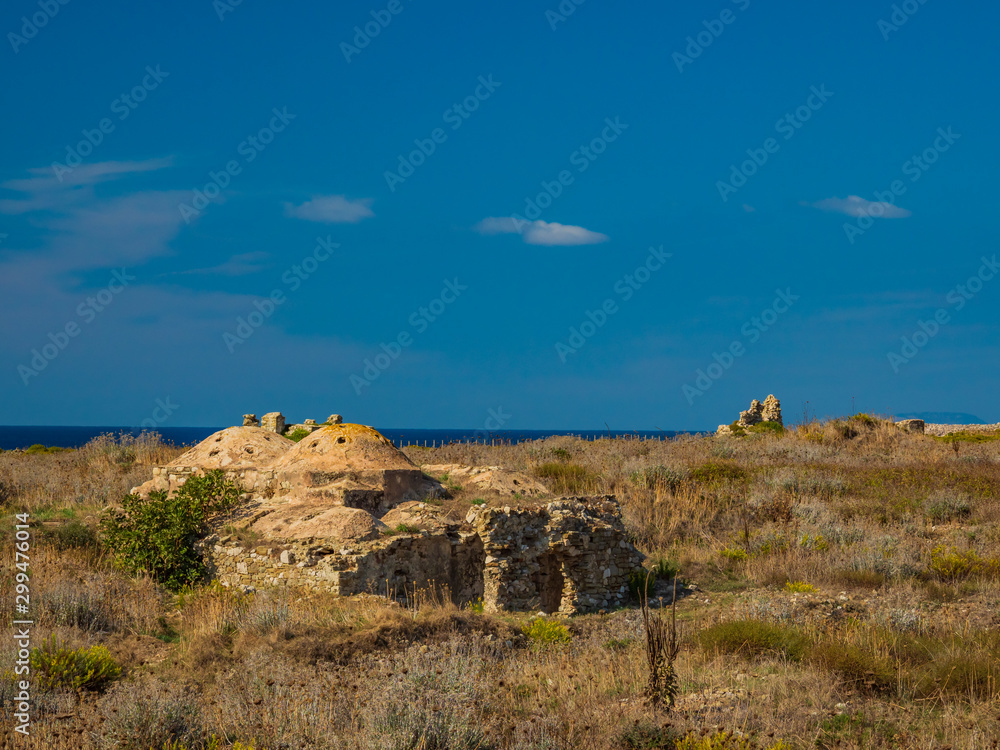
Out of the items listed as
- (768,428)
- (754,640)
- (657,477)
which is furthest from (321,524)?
(768,428)

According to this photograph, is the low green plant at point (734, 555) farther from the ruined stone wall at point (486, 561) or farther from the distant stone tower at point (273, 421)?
the distant stone tower at point (273, 421)

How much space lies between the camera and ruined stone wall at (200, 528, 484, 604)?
34.2 feet

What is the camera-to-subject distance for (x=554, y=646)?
9031 millimetres

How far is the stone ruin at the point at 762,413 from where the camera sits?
35500 mm

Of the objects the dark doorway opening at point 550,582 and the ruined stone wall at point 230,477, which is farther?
the ruined stone wall at point 230,477

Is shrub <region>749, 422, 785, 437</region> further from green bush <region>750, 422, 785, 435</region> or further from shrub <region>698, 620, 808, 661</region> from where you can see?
shrub <region>698, 620, 808, 661</region>

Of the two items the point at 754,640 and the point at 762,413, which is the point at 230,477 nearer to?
the point at 754,640

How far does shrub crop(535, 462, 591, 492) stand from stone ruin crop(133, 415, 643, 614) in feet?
17.1

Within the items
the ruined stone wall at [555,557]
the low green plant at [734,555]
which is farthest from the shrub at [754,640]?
the low green plant at [734,555]

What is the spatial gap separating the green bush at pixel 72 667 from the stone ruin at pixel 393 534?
298 cm

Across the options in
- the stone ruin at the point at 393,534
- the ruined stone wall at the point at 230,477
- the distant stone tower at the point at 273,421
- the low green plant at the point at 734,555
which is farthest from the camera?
the distant stone tower at the point at 273,421

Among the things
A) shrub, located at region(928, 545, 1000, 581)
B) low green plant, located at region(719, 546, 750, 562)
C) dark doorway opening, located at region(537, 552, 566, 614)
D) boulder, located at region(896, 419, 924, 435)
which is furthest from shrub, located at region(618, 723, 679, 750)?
boulder, located at region(896, 419, 924, 435)

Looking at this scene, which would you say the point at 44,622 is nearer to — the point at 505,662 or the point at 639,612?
the point at 505,662

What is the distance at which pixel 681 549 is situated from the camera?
1536 centimetres
